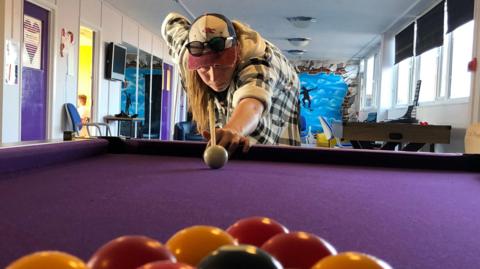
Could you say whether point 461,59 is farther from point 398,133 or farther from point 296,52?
point 296,52

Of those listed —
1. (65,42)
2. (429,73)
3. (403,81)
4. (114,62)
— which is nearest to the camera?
(65,42)

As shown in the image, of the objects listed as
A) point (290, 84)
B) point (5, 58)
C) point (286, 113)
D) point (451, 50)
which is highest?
point (451, 50)

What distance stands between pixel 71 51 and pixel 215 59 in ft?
14.3

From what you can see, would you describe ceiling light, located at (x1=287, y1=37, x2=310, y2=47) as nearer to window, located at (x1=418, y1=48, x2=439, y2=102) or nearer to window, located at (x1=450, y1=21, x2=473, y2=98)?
window, located at (x1=418, y1=48, x2=439, y2=102)

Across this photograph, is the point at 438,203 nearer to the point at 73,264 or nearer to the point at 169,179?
the point at 169,179

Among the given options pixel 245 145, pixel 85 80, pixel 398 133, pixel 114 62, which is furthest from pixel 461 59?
pixel 85 80

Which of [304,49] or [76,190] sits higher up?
[304,49]

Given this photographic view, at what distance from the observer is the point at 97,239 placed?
69cm

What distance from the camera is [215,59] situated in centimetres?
203

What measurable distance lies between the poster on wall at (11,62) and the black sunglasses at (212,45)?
10.7 ft

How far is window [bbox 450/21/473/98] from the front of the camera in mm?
4578

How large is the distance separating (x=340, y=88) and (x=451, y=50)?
Answer: 277 inches

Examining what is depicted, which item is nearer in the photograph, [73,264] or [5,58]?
[73,264]

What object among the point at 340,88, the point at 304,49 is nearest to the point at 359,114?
the point at 340,88
